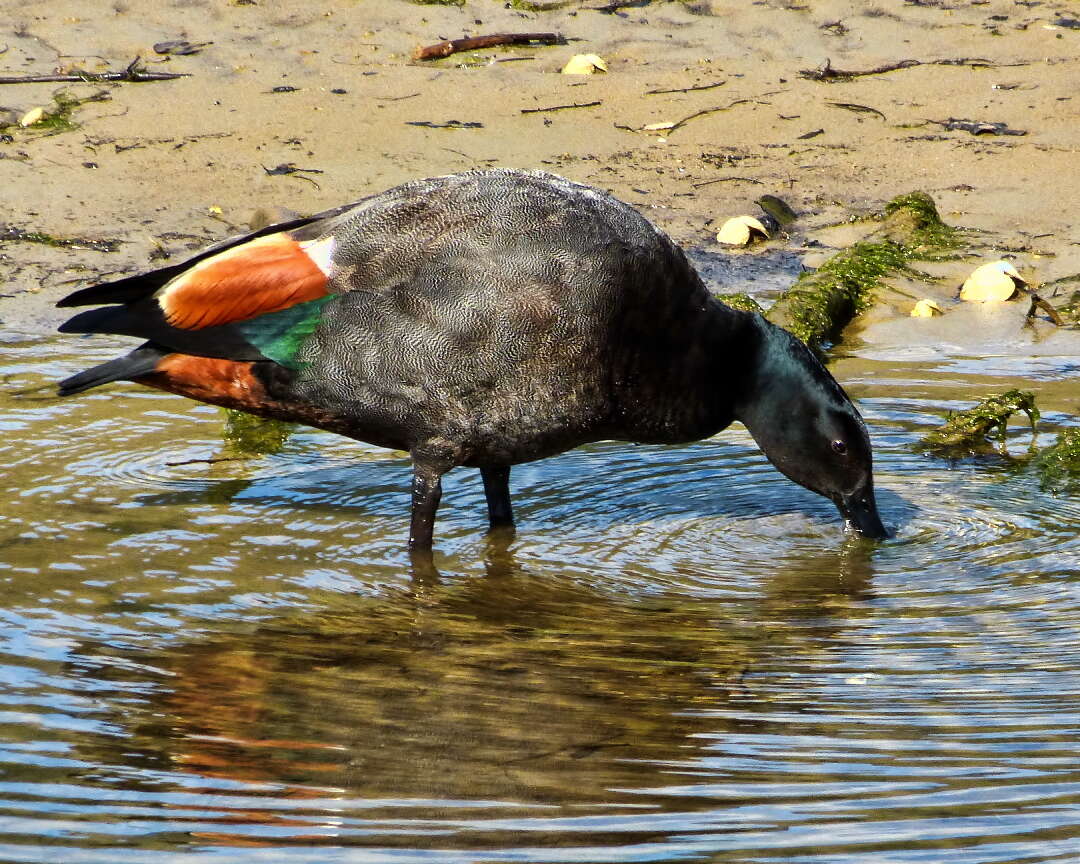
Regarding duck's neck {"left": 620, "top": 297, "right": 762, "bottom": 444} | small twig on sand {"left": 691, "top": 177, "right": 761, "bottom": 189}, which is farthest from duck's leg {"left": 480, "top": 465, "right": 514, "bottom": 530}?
small twig on sand {"left": 691, "top": 177, "right": 761, "bottom": 189}

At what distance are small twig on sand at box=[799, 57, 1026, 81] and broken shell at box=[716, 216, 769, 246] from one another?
2.13 metres

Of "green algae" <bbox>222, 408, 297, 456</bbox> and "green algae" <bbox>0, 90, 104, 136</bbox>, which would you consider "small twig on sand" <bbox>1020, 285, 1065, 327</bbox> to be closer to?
"green algae" <bbox>222, 408, 297, 456</bbox>

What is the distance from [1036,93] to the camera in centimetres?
1024

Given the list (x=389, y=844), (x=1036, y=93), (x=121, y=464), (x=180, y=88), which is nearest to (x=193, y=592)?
(x=121, y=464)

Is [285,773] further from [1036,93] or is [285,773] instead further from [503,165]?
[1036,93]

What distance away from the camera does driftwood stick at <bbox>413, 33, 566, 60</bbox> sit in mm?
10539

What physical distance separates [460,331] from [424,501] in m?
0.75

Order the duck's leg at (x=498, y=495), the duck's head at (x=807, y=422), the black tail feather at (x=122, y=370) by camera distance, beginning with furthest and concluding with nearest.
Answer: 1. the duck's leg at (x=498, y=495)
2. the duck's head at (x=807, y=422)
3. the black tail feather at (x=122, y=370)

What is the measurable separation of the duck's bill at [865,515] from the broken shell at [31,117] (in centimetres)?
619

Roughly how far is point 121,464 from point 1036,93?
706cm

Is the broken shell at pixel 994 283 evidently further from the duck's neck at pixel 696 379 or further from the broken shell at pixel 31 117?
the broken shell at pixel 31 117

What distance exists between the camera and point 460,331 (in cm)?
507

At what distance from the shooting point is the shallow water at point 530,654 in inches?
129

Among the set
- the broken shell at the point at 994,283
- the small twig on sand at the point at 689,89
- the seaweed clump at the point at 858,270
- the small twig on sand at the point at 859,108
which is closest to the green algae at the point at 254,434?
the seaweed clump at the point at 858,270
